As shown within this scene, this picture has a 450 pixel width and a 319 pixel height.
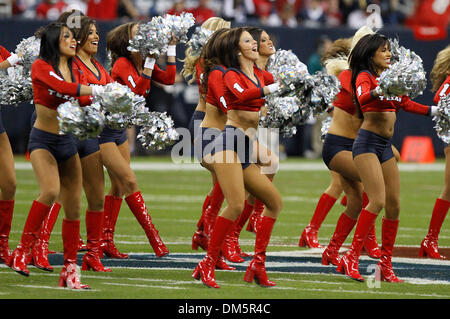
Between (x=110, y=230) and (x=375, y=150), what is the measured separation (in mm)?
2222

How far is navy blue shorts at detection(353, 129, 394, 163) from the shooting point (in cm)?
639

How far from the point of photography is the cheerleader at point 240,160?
595 cm

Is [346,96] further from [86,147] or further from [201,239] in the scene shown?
[86,147]

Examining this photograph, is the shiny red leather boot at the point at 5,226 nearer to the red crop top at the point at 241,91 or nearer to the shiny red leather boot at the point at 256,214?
the red crop top at the point at 241,91

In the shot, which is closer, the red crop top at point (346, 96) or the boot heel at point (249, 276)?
the boot heel at point (249, 276)

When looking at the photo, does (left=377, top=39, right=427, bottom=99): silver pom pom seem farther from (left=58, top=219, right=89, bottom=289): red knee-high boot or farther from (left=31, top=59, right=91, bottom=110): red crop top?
(left=58, top=219, right=89, bottom=289): red knee-high boot

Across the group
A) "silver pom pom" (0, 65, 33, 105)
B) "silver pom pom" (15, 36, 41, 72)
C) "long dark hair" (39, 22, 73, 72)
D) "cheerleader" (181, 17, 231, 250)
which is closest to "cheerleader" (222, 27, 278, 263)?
"cheerleader" (181, 17, 231, 250)

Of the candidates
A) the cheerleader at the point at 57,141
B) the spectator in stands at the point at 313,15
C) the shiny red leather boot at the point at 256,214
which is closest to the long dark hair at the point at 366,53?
the cheerleader at the point at 57,141

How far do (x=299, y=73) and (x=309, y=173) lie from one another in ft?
29.8

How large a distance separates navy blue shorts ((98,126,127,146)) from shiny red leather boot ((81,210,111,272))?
0.65 meters

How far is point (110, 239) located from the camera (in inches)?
291

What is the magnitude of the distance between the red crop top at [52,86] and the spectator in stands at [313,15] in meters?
12.5

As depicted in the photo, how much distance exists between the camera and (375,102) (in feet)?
21.0

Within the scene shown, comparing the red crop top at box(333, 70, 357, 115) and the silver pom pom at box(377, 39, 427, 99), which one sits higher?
the silver pom pom at box(377, 39, 427, 99)
